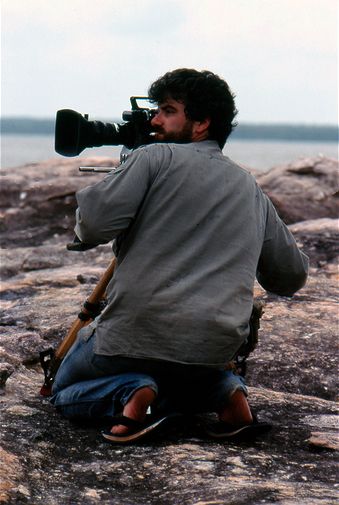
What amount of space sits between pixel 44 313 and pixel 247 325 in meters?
2.75

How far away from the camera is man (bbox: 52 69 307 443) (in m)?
4.57

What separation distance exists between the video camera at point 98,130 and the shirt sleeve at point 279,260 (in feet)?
2.03

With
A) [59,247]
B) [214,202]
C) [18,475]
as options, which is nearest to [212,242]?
[214,202]

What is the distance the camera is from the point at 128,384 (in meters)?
4.70

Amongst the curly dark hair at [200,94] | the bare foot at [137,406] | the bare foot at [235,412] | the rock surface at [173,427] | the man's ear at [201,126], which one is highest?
the curly dark hair at [200,94]

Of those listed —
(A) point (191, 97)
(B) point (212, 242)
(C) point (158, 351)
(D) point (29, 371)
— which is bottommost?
(D) point (29, 371)

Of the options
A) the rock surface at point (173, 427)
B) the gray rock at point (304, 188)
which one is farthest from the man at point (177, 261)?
the gray rock at point (304, 188)

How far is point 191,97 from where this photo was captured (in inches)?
185

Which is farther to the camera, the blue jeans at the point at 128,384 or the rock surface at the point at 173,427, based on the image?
the blue jeans at the point at 128,384

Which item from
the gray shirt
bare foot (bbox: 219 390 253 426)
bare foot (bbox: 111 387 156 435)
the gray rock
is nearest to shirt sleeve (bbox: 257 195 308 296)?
the gray shirt

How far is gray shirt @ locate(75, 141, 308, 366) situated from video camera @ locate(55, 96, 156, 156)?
30 centimetres

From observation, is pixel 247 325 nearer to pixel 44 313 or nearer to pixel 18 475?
pixel 18 475

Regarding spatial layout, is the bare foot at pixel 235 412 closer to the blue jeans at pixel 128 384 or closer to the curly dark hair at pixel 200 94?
the blue jeans at pixel 128 384

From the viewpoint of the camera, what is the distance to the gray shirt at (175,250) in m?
4.55
